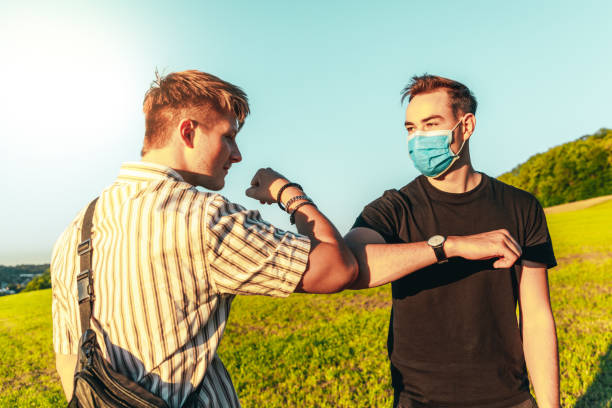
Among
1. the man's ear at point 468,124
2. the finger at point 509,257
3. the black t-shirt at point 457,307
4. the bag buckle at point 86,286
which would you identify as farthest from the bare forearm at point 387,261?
the man's ear at point 468,124

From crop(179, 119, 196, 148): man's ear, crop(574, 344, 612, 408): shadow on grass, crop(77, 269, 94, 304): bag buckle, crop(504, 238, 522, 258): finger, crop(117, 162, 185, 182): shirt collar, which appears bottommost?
crop(574, 344, 612, 408): shadow on grass

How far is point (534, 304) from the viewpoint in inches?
104

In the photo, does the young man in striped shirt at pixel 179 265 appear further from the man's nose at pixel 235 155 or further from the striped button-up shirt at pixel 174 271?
the man's nose at pixel 235 155

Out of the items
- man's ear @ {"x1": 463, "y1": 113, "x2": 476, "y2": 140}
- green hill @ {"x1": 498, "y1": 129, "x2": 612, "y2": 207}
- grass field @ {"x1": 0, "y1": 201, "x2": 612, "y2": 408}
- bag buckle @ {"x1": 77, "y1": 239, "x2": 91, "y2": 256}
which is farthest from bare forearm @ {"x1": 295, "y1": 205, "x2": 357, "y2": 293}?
green hill @ {"x1": 498, "y1": 129, "x2": 612, "y2": 207}

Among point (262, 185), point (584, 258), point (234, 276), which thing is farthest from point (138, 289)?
point (584, 258)

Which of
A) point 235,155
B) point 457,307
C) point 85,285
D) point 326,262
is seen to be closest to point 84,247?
point 85,285

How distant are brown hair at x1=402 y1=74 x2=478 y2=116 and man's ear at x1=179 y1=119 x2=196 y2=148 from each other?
5.37 ft

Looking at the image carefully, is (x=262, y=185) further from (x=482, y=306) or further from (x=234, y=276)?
(x=482, y=306)

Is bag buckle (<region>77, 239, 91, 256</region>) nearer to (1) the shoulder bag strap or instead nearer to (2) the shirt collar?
(1) the shoulder bag strap

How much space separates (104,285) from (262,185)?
2.58 ft

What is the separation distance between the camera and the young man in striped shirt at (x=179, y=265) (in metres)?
1.54

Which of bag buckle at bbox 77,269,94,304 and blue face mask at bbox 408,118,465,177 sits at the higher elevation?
blue face mask at bbox 408,118,465,177

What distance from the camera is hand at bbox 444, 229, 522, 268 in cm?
194

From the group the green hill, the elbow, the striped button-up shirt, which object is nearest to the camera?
the striped button-up shirt
